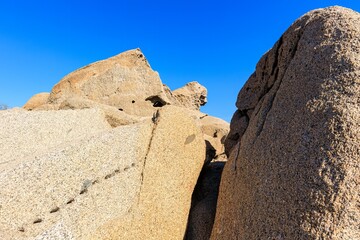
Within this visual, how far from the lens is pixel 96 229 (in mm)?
5938

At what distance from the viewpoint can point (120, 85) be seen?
47.3ft

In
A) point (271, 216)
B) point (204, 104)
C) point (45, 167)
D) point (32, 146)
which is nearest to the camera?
point (271, 216)

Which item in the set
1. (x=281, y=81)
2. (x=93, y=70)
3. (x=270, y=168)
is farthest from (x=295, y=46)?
(x=93, y=70)

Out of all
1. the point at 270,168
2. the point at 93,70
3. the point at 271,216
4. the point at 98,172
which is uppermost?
the point at 93,70

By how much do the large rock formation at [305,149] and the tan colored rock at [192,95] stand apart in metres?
12.5

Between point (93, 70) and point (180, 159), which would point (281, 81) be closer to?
point (180, 159)

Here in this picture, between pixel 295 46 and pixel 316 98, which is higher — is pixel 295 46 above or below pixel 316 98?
above

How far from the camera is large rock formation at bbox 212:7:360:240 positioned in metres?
4.65

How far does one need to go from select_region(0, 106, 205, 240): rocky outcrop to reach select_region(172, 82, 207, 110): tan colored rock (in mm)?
11262

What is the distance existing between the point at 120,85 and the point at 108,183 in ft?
27.3

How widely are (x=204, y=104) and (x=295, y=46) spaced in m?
14.9

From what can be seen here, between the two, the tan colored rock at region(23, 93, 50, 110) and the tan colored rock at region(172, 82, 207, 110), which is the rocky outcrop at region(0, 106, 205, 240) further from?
the tan colored rock at region(172, 82, 207, 110)

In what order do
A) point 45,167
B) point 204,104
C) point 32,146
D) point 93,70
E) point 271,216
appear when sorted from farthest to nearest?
point 204,104 < point 93,70 < point 32,146 < point 45,167 < point 271,216

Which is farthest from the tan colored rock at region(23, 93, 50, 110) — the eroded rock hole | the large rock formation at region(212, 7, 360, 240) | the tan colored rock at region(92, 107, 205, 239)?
the large rock formation at region(212, 7, 360, 240)
